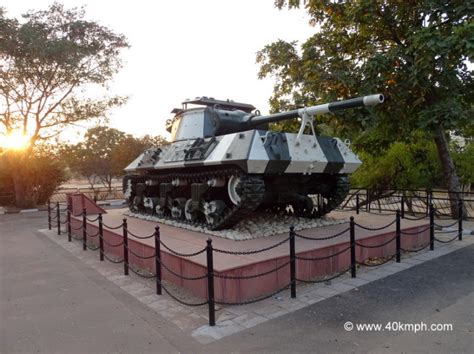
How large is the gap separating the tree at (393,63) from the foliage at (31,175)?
52.5 ft

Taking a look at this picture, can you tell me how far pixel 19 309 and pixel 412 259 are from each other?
6.80 meters

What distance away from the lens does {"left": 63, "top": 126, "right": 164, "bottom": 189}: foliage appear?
34375mm

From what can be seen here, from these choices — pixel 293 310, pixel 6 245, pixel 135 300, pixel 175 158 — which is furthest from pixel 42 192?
pixel 293 310

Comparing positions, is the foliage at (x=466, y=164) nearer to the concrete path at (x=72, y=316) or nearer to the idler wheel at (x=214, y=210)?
the idler wheel at (x=214, y=210)

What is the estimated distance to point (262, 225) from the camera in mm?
9109

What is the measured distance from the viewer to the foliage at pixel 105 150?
3438cm

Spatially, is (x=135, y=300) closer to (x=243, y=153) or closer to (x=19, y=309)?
(x=19, y=309)

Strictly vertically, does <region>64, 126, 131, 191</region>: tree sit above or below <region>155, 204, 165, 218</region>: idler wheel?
above

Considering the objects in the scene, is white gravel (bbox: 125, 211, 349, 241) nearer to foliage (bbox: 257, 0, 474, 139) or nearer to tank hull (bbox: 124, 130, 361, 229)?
tank hull (bbox: 124, 130, 361, 229)

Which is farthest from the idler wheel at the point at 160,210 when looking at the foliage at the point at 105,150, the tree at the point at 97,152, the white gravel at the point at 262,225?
the tree at the point at 97,152

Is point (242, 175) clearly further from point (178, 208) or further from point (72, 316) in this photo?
point (72, 316)

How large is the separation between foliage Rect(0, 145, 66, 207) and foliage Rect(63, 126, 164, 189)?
900 cm

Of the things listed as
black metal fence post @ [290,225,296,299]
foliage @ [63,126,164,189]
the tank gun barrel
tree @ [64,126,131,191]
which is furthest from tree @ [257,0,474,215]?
tree @ [64,126,131,191]

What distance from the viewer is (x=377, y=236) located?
7992mm
